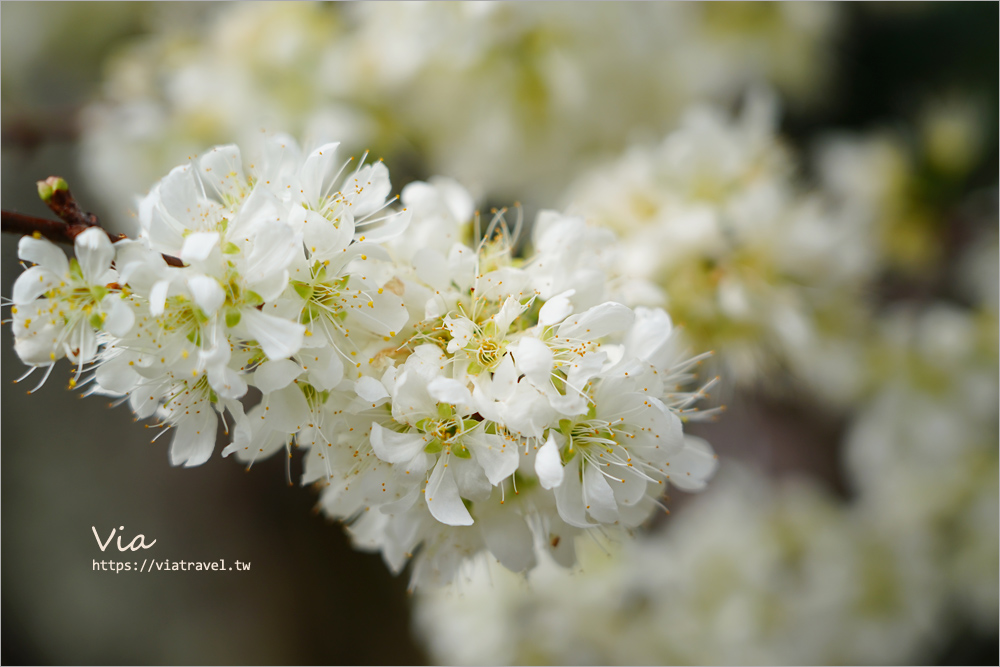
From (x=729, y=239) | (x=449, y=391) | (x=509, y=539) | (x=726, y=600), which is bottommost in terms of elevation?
(x=726, y=600)

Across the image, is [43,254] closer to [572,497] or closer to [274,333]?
[274,333]

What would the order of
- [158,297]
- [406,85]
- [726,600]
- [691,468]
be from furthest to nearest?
[726,600], [406,85], [691,468], [158,297]

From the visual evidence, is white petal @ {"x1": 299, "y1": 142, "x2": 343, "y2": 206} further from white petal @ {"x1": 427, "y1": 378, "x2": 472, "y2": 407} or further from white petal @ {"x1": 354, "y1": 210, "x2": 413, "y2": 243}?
white petal @ {"x1": 427, "y1": 378, "x2": 472, "y2": 407}

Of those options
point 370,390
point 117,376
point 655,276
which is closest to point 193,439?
point 117,376

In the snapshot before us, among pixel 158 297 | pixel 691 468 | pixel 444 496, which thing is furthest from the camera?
pixel 691 468

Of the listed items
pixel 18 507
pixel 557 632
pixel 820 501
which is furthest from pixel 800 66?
pixel 18 507

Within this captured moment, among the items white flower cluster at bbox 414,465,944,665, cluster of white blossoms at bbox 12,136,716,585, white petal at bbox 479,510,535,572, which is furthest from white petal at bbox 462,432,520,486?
white flower cluster at bbox 414,465,944,665

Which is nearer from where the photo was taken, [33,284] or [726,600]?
[33,284]
